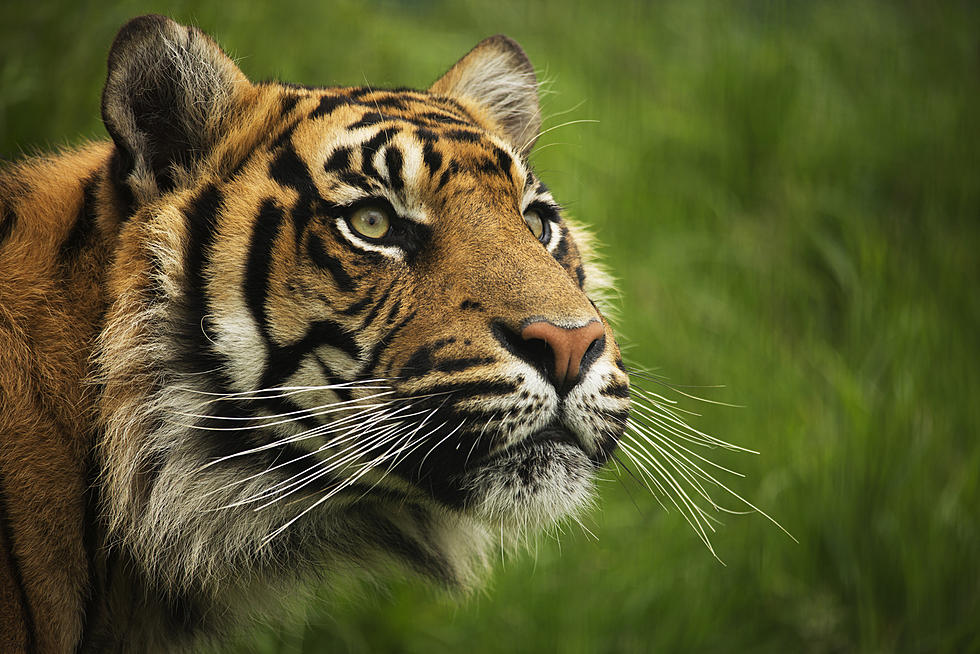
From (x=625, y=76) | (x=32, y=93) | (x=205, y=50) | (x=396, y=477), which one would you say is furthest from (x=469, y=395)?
(x=625, y=76)

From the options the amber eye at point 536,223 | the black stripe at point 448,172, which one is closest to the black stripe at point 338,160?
the black stripe at point 448,172

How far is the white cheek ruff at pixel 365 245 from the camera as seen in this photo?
210 cm

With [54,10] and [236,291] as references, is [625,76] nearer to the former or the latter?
[54,10]

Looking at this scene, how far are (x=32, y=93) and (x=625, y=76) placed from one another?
436cm

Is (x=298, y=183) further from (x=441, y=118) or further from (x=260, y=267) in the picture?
(x=441, y=118)

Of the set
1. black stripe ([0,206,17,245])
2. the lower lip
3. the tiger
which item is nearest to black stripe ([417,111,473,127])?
the tiger

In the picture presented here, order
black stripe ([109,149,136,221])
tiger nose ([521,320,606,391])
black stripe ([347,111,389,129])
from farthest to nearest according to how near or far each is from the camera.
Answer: black stripe ([347,111,389,129]) → black stripe ([109,149,136,221]) → tiger nose ([521,320,606,391])

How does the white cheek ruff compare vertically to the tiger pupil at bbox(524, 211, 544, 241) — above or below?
below

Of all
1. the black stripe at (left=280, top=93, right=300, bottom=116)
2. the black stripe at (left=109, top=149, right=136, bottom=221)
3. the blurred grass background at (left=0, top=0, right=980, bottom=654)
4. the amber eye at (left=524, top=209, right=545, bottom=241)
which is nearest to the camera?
the black stripe at (left=109, top=149, right=136, bottom=221)

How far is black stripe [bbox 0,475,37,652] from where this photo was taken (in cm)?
193

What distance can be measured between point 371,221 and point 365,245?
0.26ft

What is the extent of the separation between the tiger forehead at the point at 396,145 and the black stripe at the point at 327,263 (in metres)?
0.15

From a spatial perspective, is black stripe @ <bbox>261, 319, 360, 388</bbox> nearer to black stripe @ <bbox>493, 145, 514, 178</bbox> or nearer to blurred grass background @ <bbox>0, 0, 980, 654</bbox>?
black stripe @ <bbox>493, 145, 514, 178</bbox>

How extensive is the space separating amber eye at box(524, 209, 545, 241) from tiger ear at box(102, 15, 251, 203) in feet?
2.97
